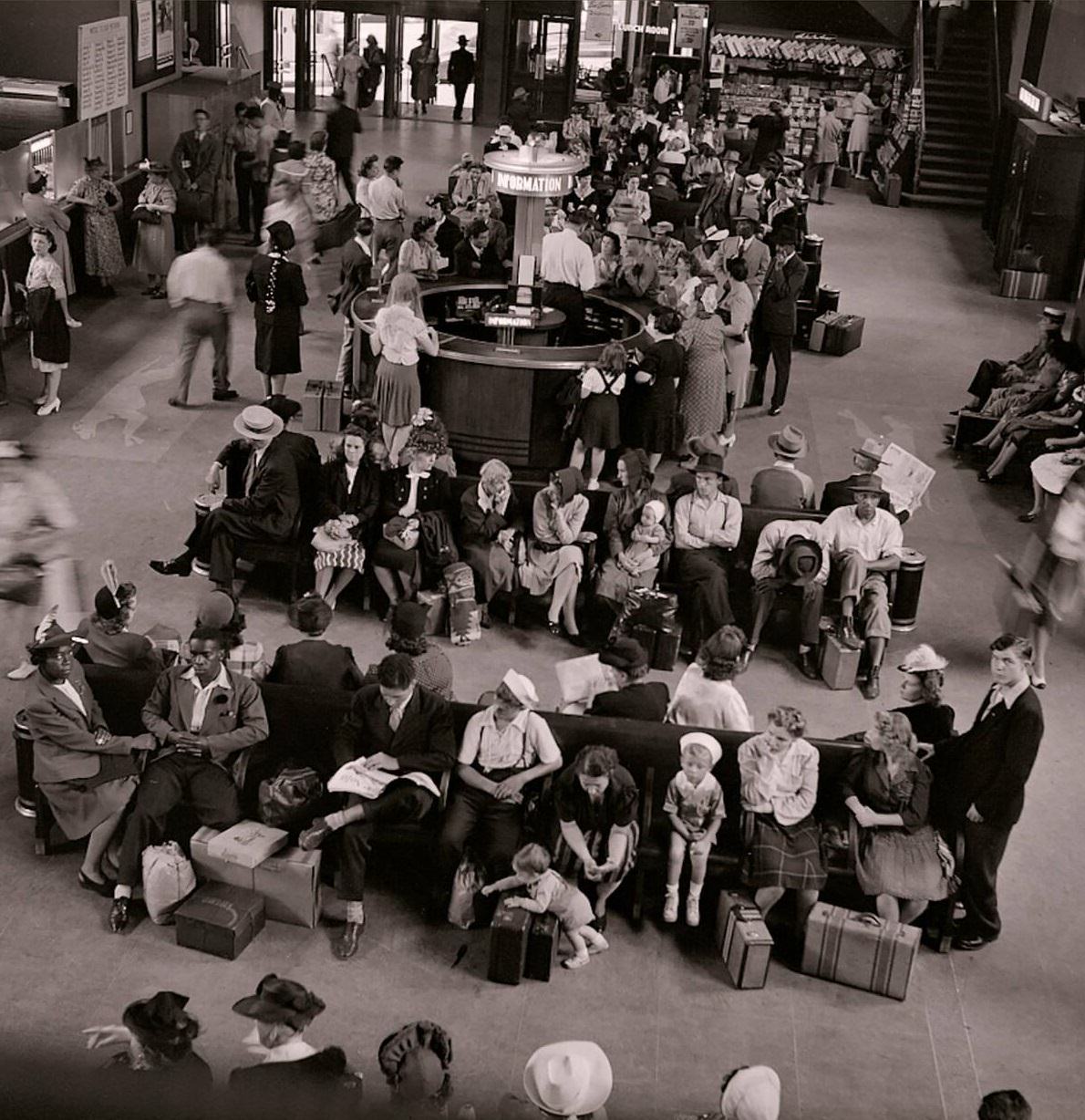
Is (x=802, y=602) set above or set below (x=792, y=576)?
below

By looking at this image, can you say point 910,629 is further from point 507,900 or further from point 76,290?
point 76,290

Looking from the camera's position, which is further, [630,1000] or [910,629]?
[910,629]

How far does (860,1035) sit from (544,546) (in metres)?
3.73

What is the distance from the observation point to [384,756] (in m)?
6.16

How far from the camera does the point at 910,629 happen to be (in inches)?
367

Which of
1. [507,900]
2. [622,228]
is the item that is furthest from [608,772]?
[622,228]

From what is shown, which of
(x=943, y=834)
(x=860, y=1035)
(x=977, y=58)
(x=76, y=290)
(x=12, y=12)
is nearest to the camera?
(x=860, y=1035)

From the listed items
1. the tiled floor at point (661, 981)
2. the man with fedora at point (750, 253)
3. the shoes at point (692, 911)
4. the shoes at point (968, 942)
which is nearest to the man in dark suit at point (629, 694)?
the shoes at point (692, 911)

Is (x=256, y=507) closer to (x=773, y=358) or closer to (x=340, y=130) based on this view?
(x=773, y=358)

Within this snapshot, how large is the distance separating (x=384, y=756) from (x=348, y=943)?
746 mm

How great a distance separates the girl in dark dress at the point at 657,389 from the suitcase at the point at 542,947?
553cm

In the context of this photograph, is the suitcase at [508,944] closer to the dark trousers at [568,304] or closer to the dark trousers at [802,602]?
the dark trousers at [802,602]

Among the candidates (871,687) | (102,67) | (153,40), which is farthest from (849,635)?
(153,40)

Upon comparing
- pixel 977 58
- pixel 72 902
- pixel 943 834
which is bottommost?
pixel 72 902
